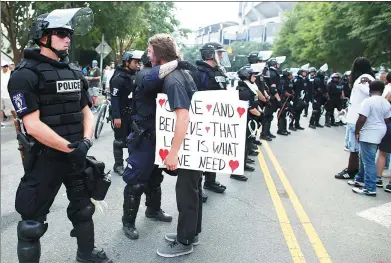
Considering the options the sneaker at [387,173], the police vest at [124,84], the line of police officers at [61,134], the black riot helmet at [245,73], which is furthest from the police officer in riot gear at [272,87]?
the line of police officers at [61,134]

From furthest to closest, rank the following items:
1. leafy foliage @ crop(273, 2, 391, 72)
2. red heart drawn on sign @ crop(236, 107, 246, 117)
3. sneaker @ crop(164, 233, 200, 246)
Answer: leafy foliage @ crop(273, 2, 391, 72) < sneaker @ crop(164, 233, 200, 246) < red heart drawn on sign @ crop(236, 107, 246, 117)

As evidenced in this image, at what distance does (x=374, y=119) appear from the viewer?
18.5ft

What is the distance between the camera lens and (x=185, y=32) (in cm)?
4331

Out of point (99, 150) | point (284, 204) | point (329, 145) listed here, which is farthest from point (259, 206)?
point (329, 145)

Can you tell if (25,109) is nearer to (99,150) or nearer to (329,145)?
(99,150)

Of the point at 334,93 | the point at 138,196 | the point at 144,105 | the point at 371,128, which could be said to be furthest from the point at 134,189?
the point at 334,93

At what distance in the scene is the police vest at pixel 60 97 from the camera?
9.25 ft

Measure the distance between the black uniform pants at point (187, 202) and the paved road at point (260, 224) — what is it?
0.77 ft

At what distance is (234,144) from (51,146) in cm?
150

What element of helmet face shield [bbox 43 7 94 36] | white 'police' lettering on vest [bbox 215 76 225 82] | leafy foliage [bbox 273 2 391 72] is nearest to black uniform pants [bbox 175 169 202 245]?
helmet face shield [bbox 43 7 94 36]

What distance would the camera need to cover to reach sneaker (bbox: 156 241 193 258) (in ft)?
11.6

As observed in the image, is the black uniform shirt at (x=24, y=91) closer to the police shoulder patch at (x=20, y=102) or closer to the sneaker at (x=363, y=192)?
the police shoulder patch at (x=20, y=102)

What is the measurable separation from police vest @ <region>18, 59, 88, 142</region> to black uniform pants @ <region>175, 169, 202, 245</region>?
0.97m

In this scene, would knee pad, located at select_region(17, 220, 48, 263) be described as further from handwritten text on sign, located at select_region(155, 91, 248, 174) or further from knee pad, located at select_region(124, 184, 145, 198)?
handwritten text on sign, located at select_region(155, 91, 248, 174)
